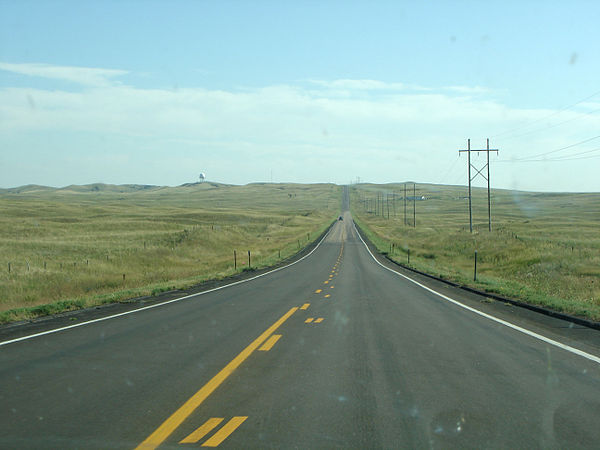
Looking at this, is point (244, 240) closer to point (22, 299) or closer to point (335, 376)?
point (22, 299)

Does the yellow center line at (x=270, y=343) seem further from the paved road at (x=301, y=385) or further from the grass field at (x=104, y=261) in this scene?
the grass field at (x=104, y=261)

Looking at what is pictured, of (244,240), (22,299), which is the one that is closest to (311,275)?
(22,299)

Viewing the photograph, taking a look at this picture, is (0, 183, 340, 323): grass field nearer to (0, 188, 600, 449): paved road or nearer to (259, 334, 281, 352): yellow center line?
(0, 188, 600, 449): paved road

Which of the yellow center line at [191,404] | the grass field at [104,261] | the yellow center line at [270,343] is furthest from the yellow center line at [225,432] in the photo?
the grass field at [104,261]

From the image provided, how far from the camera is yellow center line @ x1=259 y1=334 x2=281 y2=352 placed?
8.52 metres

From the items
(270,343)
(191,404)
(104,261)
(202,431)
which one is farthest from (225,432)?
(104,261)

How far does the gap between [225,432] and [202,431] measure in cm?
22

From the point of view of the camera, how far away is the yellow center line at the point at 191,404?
15.3 ft

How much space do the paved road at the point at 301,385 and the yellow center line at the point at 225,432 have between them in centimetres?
2

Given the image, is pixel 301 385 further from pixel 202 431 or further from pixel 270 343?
pixel 270 343

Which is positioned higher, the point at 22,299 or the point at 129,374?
the point at 129,374

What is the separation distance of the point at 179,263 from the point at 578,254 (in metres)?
29.4

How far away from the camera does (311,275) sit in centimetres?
2666

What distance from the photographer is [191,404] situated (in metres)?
5.62
